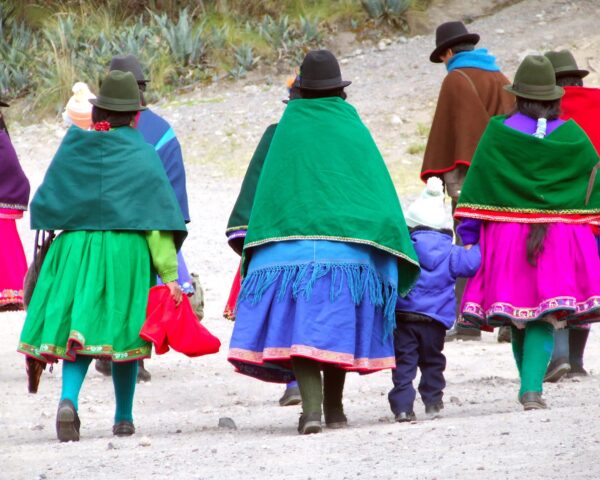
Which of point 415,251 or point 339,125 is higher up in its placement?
point 339,125

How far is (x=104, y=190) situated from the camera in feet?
23.4

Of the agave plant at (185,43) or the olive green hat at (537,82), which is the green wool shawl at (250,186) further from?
the agave plant at (185,43)

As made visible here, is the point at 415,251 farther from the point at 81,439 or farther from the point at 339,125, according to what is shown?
the point at 81,439

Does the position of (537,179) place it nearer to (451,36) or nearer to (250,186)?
(250,186)

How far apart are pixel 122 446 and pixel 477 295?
193cm

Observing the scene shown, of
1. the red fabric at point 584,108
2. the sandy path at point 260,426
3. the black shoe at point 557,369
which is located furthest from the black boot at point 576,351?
the red fabric at point 584,108

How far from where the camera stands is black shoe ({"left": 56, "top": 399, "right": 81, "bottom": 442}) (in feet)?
22.8

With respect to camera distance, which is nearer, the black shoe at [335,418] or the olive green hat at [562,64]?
the black shoe at [335,418]

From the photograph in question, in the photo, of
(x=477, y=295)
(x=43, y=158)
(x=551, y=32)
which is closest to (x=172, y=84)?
(x=43, y=158)

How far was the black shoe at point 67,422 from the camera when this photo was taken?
6.95m

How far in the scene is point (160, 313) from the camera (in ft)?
23.2

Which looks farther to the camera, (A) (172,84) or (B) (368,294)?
(A) (172,84)

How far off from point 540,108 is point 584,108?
1.52 m

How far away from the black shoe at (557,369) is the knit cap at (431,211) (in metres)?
1.46
